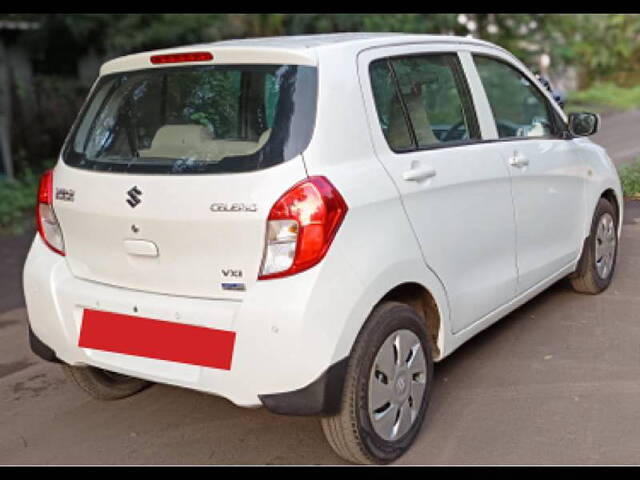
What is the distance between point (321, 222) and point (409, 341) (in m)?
0.73

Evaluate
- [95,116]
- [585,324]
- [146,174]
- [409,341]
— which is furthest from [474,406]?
[95,116]

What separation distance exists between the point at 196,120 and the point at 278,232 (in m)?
0.74

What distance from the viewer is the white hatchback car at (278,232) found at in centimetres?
258

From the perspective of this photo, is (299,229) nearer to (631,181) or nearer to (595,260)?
(595,260)

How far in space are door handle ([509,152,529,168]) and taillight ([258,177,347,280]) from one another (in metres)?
1.48

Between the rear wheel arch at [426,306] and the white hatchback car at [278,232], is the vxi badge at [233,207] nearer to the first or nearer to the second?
the white hatchback car at [278,232]

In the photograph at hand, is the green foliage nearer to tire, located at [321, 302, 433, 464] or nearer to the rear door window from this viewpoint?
the rear door window

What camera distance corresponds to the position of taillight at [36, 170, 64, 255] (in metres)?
3.12

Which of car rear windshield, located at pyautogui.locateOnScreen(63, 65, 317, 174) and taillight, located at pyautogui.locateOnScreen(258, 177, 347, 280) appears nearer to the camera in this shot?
taillight, located at pyautogui.locateOnScreen(258, 177, 347, 280)

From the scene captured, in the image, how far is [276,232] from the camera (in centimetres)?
259

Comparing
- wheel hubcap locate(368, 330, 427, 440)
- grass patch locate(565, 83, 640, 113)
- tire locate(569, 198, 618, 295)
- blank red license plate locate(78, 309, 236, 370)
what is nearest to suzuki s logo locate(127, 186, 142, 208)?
blank red license plate locate(78, 309, 236, 370)

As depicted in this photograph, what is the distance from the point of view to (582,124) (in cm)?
443

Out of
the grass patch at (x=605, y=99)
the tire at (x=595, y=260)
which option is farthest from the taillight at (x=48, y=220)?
the grass patch at (x=605, y=99)

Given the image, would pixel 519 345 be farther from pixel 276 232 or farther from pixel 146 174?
pixel 146 174
